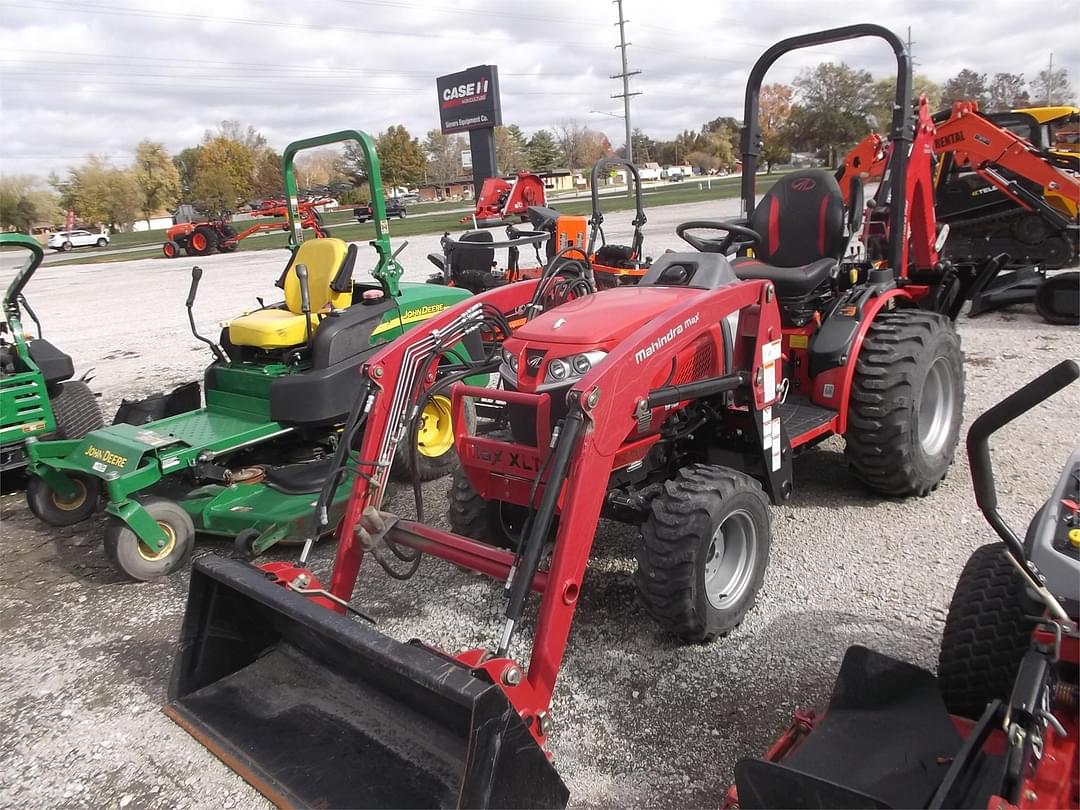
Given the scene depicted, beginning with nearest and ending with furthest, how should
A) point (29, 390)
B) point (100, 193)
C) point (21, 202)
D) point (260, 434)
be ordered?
1. point (260, 434)
2. point (29, 390)
3. point (21, 202)
4. point (100, 193)

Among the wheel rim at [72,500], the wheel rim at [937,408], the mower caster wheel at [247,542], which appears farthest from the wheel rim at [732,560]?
the wheel rim at [72,500]

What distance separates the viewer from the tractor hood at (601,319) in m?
3.15

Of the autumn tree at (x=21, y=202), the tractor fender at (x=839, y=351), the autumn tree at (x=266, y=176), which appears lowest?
the tractor fender at (x=839, y=351)

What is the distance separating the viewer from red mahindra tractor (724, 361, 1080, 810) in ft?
5.37

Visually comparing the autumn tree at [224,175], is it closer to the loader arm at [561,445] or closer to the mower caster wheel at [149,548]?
the mower caster wheel at [149,548]

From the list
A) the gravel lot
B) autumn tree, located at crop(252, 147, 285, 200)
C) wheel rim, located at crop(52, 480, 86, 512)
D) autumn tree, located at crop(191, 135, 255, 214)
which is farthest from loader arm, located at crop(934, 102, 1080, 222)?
autumn tree, located at crop(252, 147, 285, 200)

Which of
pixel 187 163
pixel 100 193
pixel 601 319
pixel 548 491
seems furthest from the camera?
pixel 187 163

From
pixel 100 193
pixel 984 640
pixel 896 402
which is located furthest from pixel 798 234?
pixel 100 193

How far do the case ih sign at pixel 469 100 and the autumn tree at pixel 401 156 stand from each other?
149ft

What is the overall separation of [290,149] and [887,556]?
4.45m

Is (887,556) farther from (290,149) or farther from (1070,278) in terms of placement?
(1070,278)

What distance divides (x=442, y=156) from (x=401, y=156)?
3785mm

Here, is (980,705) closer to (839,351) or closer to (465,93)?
(839,351)

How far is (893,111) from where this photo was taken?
439 centimetres
